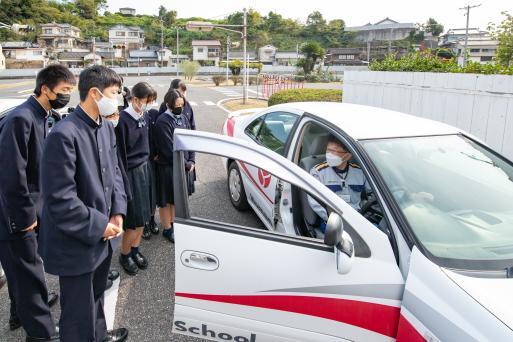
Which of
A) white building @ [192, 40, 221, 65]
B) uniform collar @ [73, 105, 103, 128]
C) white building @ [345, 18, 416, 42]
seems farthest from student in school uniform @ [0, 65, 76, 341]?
white building @ [345, 18, 416, 42]

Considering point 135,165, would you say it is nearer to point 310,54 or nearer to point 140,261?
point 140,261

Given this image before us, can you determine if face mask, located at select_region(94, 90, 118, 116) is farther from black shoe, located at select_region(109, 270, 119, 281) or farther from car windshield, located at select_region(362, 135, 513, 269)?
black shoe, located at select_region(109, 270, 119, 281)

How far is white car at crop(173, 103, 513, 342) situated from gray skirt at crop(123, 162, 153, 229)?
55.0 inches

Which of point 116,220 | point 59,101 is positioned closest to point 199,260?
point 116,220

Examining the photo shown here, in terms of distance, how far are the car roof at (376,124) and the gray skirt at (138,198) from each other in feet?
4.92

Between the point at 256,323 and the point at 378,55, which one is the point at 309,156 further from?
the point at 378,55

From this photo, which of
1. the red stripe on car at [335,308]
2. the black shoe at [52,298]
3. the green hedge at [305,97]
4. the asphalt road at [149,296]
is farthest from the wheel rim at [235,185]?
the green hedge at [305,97]

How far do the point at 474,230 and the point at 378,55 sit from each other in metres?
79.6

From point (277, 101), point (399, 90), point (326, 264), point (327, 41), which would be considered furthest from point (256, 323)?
point (327, 41)

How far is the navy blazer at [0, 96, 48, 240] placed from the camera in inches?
88.6

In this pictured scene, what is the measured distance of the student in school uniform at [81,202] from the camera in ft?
6.20

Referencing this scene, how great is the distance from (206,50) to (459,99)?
71.6 m

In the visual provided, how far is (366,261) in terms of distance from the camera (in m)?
1.83

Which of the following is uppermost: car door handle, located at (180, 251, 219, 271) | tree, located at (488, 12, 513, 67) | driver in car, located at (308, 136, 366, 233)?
tree, located at (488, 12, 513, 67)
